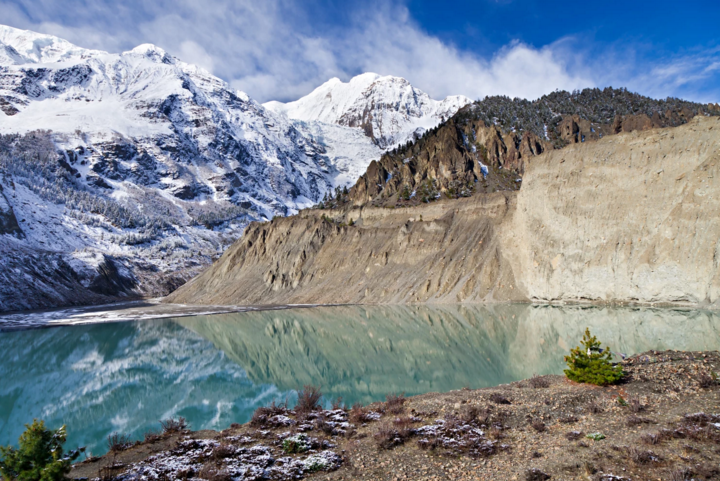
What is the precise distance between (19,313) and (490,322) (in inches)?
3386

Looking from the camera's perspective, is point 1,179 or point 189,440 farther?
point 1,179

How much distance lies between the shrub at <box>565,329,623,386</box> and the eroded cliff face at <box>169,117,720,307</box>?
32.0 meters

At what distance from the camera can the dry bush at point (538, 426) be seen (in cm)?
1117

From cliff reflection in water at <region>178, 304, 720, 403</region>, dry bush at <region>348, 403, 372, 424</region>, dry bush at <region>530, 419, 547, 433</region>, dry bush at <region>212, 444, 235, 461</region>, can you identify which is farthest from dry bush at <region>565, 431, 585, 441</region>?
dry bush at <region>212, 444, 235, 461</region>

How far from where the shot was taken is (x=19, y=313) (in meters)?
79.4

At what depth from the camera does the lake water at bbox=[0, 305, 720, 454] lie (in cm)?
1936

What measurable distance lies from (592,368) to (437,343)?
14.5 metres

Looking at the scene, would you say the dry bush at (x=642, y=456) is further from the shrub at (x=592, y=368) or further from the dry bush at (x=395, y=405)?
the dry bush at (x=395, y=405)

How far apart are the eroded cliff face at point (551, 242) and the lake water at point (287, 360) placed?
18.8 ft

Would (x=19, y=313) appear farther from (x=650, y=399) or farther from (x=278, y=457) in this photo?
(x=650, y=399)

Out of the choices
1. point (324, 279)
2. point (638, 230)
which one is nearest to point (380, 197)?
point (324, 279)

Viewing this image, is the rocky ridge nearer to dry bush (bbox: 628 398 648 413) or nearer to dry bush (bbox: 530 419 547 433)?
dry bush (bbox: 628 398 648 413)

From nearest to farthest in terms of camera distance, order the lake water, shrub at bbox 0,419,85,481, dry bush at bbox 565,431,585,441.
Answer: shrub at bbox 0,419,85,481 < dry bush at bbox 565,431,585,441 < the lake water

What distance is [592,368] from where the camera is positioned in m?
14.7
